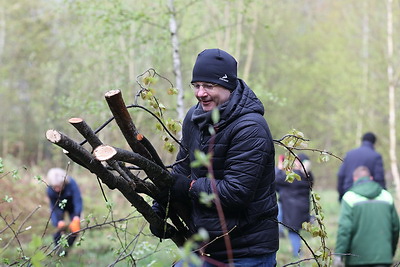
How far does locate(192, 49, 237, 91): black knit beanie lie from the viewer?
3.37 metres

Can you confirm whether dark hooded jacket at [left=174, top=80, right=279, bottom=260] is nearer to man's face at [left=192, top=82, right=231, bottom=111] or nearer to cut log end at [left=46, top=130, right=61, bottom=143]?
man's face at [left=192, top=82, right=231, bottom=111]

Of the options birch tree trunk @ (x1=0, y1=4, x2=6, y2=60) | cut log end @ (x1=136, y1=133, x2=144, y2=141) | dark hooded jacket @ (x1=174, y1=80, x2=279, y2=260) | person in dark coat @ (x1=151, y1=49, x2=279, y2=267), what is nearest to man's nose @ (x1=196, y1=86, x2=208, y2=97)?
person in dark coat @ (x1=151, y1=49, x2=279, y2=267)

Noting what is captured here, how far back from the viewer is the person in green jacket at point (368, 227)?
659 centimetres

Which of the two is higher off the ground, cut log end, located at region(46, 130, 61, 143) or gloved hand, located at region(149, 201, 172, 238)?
cut log end, located at region(46, 130, 61, 143)

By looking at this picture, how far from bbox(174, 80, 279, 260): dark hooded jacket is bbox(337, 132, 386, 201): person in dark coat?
19.9 feet

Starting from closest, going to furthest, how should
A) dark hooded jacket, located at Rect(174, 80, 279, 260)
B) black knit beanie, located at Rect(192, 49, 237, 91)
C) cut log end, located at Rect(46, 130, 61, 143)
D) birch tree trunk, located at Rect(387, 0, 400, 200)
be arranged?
cut log end, located at Rect(46, 130, 61, 143)
dark hooded jacket, located at Rect(174, 80, 279, 260)
black knit beanie, located at Rect(192, 49, 237, 91)
birch tree trunk, located at Rect(387, 0, 400, 200)

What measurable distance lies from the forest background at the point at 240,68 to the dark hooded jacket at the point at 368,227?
2900 millimetres

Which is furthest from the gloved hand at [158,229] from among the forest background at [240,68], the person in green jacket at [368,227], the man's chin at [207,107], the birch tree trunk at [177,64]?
the forest background at [240,68]

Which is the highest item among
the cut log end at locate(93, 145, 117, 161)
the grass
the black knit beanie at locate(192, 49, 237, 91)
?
the black knit beanie at locate(192, 49, 237, 91)

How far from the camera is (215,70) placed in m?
3.37

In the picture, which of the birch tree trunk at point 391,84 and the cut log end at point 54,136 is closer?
the cut log end at point 54,136

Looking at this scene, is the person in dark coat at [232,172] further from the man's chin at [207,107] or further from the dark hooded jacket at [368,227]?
the dark hooded jacket at [368,227]

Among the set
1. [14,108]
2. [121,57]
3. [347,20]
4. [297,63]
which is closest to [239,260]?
[121,57]

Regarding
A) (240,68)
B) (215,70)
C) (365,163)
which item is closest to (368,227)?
(365,163)
